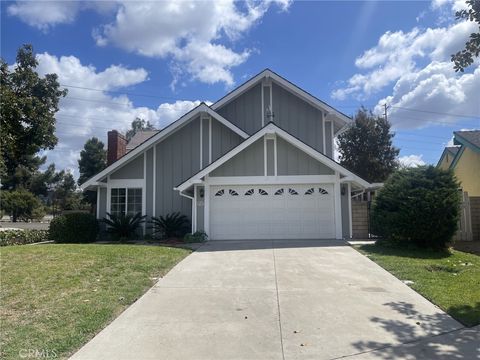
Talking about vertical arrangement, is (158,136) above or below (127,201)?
above

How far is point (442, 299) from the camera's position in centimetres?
678

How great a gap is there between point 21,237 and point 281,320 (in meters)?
15.0

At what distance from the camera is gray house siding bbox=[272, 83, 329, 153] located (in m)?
19.0


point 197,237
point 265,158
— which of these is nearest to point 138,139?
point 197,237

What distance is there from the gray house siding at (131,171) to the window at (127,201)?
23.3 inches

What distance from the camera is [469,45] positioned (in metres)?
7.05

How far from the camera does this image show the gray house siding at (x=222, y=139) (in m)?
18.4

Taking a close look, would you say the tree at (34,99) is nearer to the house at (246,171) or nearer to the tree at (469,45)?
the house at (246,171)

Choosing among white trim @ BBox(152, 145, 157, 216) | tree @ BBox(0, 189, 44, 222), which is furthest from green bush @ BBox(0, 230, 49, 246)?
tree @ BBox(0, 189, 44, 222)

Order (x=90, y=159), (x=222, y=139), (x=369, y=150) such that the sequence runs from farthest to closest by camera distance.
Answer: (x=90, y=159) → (x=369, y=150) → (x=222, y=139)

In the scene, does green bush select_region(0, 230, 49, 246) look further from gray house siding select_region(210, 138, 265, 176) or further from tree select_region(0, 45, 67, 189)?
gray house siding select_region(210, 138, 265, 176)

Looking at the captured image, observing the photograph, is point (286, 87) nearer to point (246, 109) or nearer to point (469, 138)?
point (246, 109)

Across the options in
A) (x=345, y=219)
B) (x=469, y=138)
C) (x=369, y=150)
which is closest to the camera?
(x=345, y=219)
